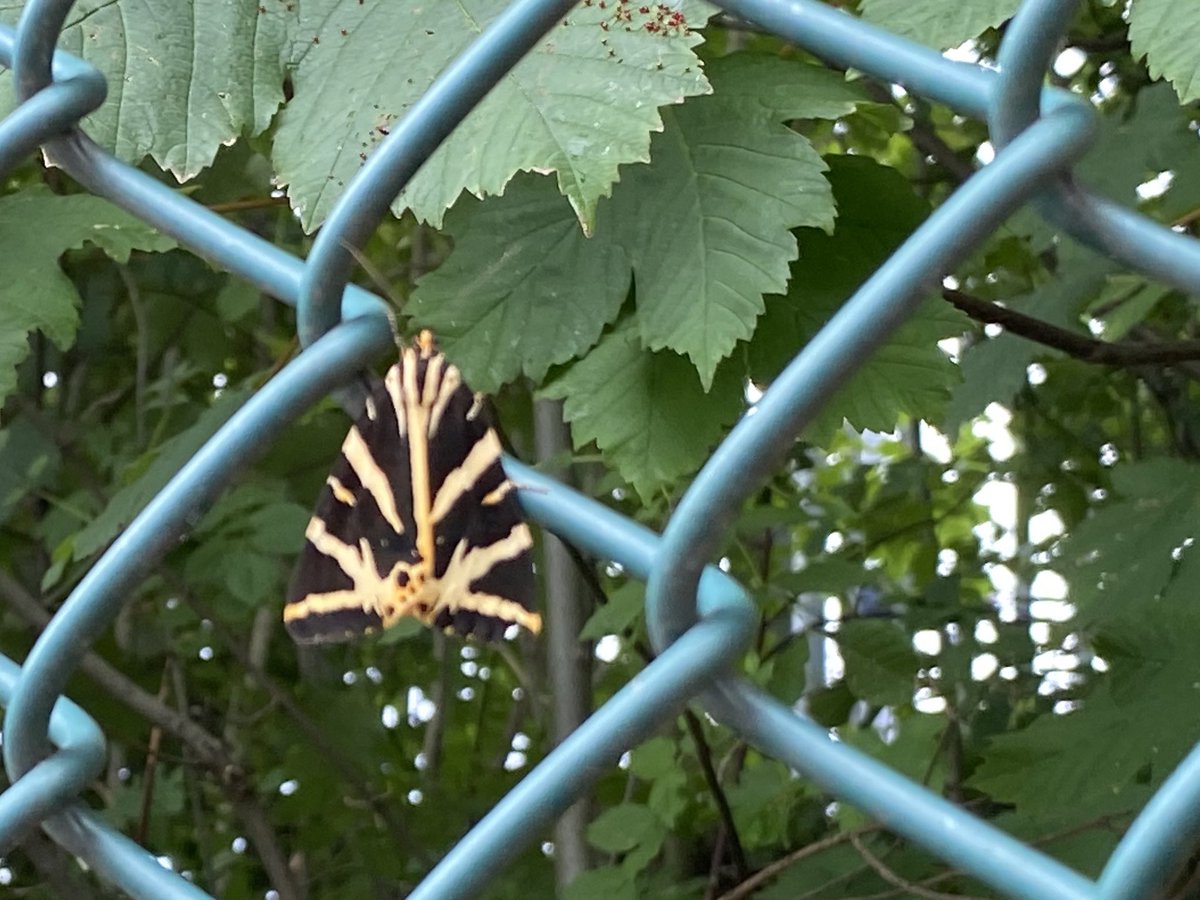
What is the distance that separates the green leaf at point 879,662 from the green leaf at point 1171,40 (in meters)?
1.19

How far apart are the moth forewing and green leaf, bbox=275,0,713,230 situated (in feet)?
0.52

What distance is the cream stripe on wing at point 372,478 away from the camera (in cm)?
68

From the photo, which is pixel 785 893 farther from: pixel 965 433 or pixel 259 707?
pixel 965 433

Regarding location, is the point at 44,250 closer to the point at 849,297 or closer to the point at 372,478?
the point at 372,478

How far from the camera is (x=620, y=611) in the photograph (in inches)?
60.4

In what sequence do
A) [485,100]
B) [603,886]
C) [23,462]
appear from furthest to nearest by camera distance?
[23,462], [603,886], [485,100]

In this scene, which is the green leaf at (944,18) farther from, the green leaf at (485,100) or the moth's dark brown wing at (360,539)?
the moth's dark brown wing at (360,539)

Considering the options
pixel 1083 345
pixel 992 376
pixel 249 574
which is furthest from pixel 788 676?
pixel 249 574

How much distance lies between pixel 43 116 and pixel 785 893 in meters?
1.26

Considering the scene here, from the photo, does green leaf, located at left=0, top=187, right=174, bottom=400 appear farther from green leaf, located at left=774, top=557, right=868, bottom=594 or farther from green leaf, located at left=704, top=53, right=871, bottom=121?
green leaf, located at left=774, top=557, right=868, bottom=594

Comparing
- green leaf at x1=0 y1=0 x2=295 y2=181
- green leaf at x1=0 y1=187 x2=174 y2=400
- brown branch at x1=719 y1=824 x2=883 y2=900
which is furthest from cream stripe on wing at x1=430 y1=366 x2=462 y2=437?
brown branch at x1=719 y1=824 x2=883 y2=900

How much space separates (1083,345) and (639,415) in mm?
574

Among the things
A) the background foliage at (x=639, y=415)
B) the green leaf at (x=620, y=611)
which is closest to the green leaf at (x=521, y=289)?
the background foliage at (x=639, y=415)

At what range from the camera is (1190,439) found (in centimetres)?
224
